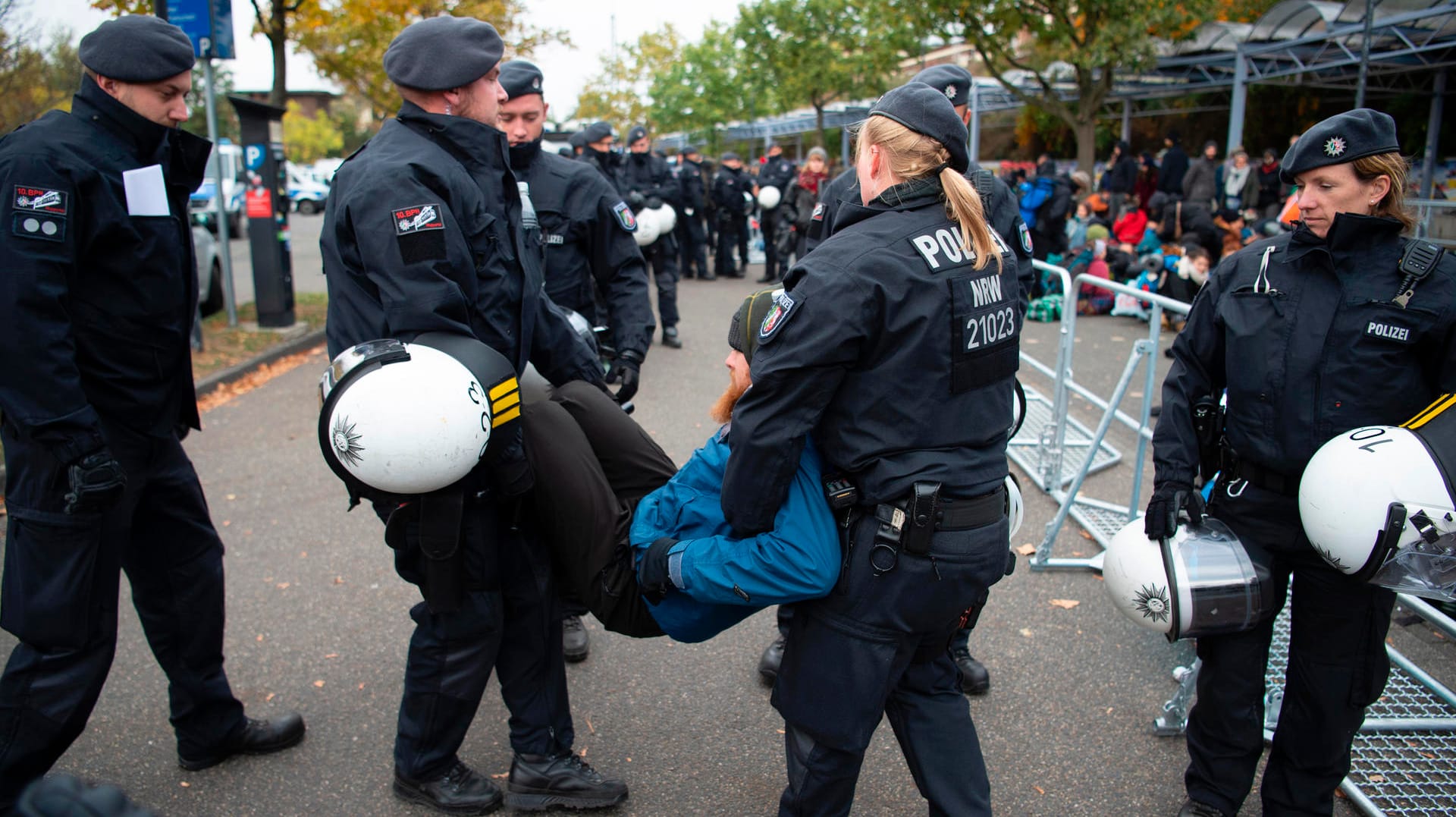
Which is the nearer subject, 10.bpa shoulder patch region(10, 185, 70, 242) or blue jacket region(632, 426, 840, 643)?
blue jacket region(632, 426, 840, 643)

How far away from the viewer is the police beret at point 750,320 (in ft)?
Result: 7.73

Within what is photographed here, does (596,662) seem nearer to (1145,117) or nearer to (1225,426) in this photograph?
(1225,426)

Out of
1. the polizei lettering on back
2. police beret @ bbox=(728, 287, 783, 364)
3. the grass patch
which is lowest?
the grass patch

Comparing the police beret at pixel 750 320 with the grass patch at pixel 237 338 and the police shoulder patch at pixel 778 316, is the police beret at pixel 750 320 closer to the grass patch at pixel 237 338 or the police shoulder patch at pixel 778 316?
the police shoulder patch at pixel 778 316

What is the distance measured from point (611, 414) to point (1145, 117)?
83.7ft

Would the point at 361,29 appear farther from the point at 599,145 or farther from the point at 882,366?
the point at 882,366

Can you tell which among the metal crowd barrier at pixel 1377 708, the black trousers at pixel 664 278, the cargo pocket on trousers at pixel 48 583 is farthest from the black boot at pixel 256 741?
the black trousers at pixel 664 278

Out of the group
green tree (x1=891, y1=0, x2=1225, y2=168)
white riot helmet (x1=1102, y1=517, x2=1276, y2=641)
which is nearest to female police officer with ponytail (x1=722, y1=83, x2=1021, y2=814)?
white riot helmet (x1=1102, y1=517, x2=1276, y2=641)

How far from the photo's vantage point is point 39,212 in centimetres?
252

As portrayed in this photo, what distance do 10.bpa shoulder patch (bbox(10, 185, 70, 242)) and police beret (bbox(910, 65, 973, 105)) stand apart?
2.88m

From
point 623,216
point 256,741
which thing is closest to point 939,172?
point 623,216

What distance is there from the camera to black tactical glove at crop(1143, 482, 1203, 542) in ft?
9.29

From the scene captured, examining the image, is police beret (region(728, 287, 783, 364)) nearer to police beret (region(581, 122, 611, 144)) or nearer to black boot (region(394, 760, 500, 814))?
black boot (region(394, 760, 500, 814))

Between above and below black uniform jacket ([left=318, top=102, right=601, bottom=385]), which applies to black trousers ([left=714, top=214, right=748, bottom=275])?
below
